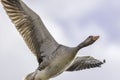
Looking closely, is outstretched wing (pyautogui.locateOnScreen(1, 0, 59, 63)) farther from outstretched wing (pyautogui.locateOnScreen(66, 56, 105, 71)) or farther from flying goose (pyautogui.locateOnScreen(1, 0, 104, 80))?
outstretched wing (pyautogui.locateOnScreen(66, 56, 105, 71))

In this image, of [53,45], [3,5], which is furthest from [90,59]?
[3,5]

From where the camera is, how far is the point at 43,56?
8766 mm

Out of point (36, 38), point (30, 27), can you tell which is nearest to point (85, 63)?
point (36, 38)

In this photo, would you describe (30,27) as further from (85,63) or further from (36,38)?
(85,63)

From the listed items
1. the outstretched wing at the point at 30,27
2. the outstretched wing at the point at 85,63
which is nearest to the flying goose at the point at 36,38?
the outstretched wing at the point at 30,27

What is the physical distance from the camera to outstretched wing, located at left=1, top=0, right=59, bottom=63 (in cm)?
889

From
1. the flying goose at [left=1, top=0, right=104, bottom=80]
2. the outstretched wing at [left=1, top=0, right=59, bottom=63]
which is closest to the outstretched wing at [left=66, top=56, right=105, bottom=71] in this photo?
the flying goose at [left=1, top=0, right=104, bottom=80]

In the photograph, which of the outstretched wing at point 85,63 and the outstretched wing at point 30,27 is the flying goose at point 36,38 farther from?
the outstretched wing at point 85,63

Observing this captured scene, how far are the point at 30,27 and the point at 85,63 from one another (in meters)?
1.59

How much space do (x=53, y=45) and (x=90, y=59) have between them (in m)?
1.64

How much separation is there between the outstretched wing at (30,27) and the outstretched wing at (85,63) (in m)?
0.83

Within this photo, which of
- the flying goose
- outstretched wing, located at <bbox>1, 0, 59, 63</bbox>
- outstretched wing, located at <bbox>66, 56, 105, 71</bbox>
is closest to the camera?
the flying goose

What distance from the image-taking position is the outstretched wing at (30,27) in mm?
8891

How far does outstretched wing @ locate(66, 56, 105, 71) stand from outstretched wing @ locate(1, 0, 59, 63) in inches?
32.8
